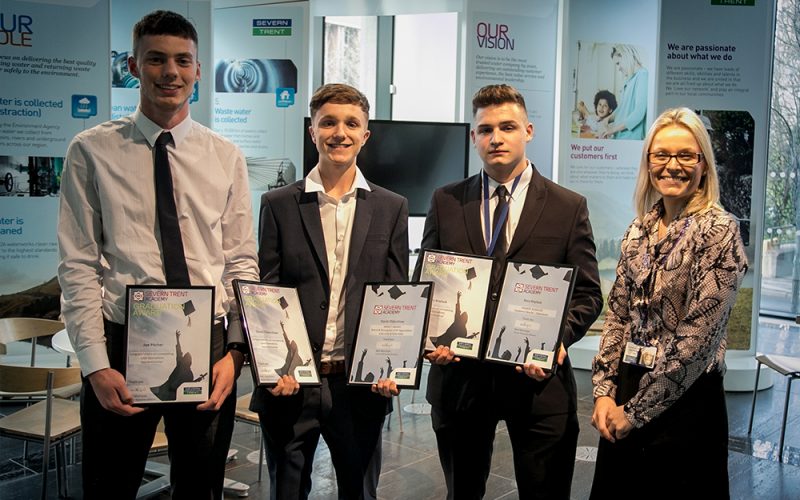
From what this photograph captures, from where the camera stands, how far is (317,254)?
2.59 metres

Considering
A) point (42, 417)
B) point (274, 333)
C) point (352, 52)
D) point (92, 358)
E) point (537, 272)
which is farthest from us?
point (352, 52)

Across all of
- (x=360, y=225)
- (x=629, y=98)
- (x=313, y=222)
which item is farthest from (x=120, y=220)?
(x=629, y=98)

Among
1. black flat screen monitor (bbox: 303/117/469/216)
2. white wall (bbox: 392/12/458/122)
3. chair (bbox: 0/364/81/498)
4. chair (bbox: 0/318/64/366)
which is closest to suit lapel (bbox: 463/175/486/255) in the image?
chair (bbox: 0/364/81/498)

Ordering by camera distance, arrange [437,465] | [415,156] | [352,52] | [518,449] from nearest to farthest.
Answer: [518,449] < [437,465] < [415,156] < [352,52]

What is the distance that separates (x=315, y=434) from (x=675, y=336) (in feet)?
3.96

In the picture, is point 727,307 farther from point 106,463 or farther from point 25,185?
point 25,185

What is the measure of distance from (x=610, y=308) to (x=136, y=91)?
6328 millimetres

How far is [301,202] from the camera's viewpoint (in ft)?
8.67

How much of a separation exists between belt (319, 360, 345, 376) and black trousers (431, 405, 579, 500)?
1.37ft

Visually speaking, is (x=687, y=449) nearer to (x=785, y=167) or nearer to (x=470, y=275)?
(x=470, y=275)

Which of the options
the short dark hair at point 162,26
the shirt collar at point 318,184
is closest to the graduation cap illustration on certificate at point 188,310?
the shirt collar at point 318,184

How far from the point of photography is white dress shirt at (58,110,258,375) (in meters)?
2.22

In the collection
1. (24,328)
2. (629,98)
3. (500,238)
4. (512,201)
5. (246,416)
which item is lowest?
(246,416)

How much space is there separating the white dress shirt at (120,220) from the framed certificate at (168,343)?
0.08 m
